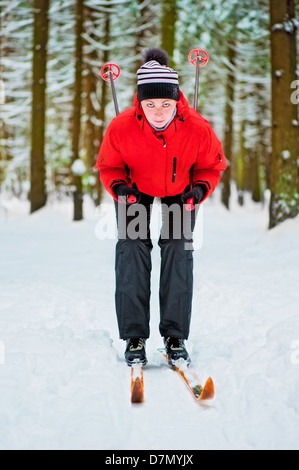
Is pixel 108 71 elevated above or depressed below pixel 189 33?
below

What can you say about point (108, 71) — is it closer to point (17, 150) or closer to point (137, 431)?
point (137, 431)

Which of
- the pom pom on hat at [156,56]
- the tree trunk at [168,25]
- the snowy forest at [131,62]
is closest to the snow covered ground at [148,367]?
the pom pom on hat at [156,56]

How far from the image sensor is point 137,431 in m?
1.98

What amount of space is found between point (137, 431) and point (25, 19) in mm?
14297

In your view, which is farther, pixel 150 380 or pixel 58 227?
pixel 58 227

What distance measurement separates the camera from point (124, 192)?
2686 mm

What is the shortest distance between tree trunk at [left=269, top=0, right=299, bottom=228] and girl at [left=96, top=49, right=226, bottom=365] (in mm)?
4549

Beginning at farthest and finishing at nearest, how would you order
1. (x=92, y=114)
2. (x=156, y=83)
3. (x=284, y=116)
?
(x=92, y=114)
(x=284, y=116)
(x=156, y=83)

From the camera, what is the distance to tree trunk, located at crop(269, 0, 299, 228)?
7.06 meters

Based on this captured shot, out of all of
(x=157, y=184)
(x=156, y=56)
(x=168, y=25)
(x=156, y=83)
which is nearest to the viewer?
(x=156, y=83)

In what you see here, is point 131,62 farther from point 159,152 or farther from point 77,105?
point 159,152

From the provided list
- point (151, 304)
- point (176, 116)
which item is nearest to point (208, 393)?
point (176, 116)

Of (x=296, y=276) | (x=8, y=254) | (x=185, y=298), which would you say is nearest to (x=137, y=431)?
(x=185, y=298)

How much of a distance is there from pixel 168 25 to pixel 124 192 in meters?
8.00
